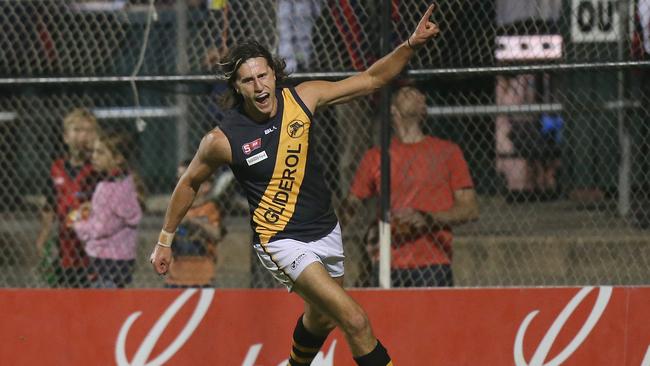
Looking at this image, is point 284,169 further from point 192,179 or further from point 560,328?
point 560,328

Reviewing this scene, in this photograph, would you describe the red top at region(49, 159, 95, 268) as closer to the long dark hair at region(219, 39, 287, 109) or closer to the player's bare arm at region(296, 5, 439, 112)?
the long dark hair at region(219, 39, 287, 109)

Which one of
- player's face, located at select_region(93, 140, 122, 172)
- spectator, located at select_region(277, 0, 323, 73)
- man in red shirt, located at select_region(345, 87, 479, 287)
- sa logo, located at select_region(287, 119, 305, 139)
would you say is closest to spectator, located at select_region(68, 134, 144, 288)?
player's face, located at select_region(93, 140, 122, 172)

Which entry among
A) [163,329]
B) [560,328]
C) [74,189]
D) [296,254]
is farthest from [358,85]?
[74,189]

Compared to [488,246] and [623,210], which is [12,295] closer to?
[488,246]

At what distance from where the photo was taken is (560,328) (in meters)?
6.63

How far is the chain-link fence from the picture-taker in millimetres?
7023

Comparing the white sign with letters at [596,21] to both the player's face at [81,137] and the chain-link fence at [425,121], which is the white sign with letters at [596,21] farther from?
Result: the player's face at [81,137]

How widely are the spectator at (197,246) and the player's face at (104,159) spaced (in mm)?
442

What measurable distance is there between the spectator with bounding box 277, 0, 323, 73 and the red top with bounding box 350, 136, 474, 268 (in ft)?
2.67

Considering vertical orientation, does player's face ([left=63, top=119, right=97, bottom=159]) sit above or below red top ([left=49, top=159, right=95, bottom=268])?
above

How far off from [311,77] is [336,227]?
1.26m

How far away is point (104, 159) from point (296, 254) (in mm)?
2326

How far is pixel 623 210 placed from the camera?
7.42 meters

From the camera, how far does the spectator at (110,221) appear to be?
24.8ft
